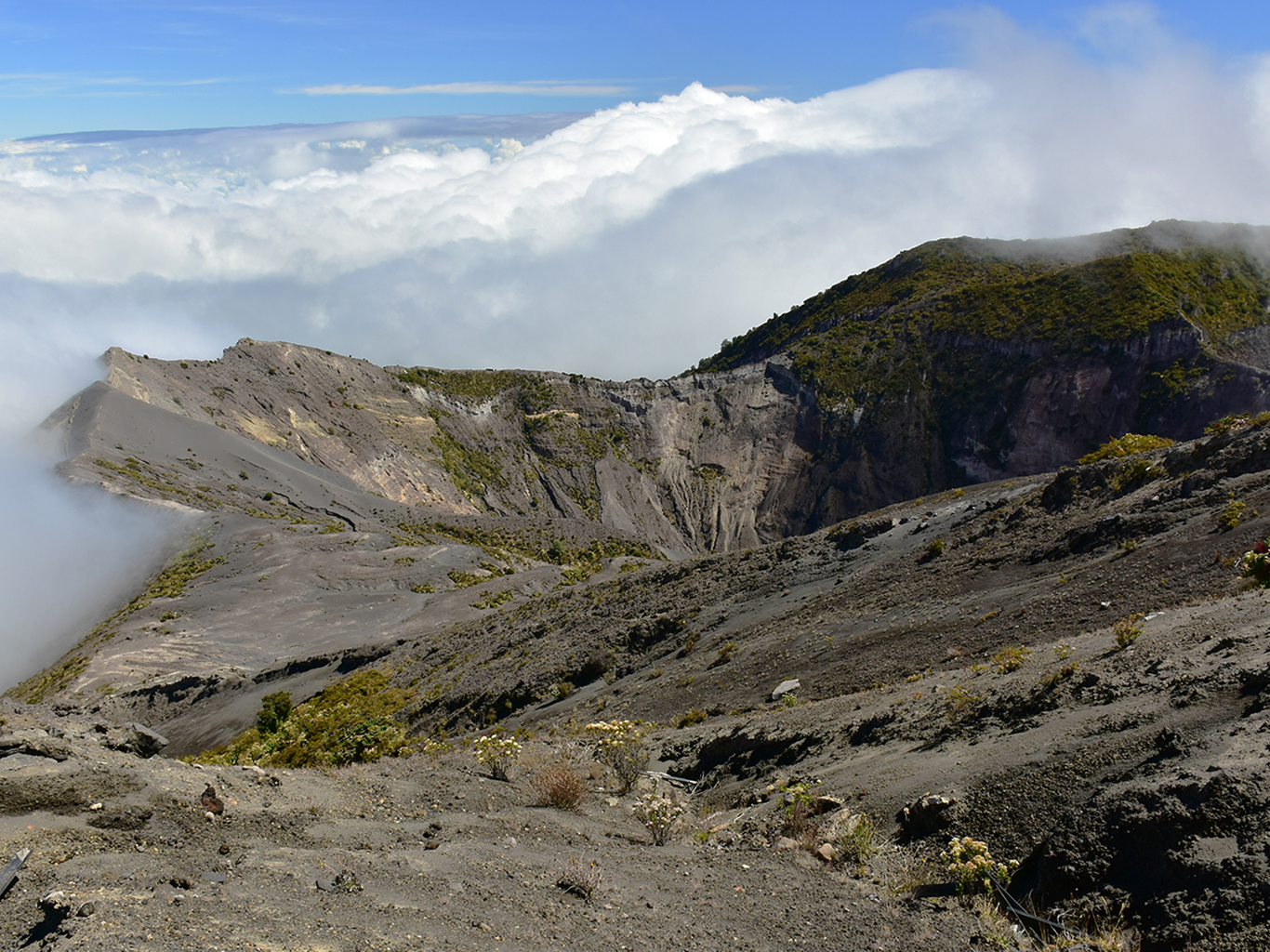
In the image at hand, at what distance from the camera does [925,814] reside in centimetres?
990

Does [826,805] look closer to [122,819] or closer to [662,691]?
[122,819]

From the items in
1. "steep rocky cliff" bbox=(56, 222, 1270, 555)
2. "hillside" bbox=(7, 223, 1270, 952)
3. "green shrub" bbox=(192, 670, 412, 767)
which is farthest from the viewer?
"steep rocky cliff" bbox=(56, 222, 1270, 555)

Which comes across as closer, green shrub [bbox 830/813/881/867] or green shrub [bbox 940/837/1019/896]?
green shrub [bbox 940/837/1019/896]

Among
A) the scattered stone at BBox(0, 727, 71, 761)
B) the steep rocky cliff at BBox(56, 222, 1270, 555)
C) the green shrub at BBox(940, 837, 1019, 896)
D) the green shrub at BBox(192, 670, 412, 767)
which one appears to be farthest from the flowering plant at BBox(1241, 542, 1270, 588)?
the steep rocky cliff at BBox(56, 222, 1270, 555)

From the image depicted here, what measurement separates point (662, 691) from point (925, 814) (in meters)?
13.2

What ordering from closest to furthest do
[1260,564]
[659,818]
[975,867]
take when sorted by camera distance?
[975,867] → [659,818] → [1260,564]

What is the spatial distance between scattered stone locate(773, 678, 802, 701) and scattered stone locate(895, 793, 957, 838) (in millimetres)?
8858

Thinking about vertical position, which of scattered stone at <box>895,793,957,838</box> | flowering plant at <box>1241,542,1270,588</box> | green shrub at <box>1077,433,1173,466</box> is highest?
green shrub at <box>1077,433,1173,466</box>

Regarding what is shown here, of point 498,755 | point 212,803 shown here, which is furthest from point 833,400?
point 212,803

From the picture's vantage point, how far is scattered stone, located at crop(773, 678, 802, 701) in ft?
62.5

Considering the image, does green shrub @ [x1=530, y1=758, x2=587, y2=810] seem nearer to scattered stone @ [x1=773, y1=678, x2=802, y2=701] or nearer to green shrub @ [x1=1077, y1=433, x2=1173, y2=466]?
scattered stone @ [x1=773, y1=678, x2=802, y2=701]

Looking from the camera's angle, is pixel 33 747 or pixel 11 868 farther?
pixel 33 747

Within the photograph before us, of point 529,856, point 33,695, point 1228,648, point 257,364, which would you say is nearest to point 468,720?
point 529,856

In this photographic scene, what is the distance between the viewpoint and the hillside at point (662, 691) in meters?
7.98
